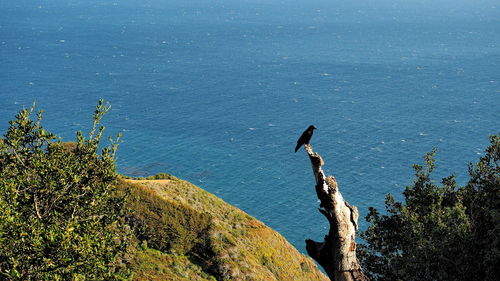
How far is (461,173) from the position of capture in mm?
95062

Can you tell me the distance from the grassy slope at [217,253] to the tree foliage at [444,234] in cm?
1435

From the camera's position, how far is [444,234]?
23422mm

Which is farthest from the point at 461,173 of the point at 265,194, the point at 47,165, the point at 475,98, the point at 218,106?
the point at 47,165

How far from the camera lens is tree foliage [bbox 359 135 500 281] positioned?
22.5 m

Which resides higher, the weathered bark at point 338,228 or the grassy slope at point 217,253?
the grassy slope at point 217,253

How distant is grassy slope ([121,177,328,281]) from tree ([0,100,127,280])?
11.8 metres

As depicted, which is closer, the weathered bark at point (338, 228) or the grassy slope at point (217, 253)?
the weathered bark at point (338, 228)

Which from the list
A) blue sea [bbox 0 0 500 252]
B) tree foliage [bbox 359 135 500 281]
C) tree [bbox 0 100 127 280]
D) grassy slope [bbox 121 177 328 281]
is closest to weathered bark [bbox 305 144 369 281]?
tree [bbox 0 100 127 280]

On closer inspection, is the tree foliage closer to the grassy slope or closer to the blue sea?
the grassy slope

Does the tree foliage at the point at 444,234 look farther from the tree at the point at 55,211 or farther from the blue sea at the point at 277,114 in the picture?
the blue sea at the point at 277,114

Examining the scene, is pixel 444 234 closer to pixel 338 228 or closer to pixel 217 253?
pixel 338 228

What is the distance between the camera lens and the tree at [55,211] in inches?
688

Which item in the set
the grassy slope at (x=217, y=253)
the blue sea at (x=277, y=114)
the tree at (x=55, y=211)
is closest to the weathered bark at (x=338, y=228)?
the tree at (x=55, y=211)

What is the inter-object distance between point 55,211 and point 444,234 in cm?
1766
